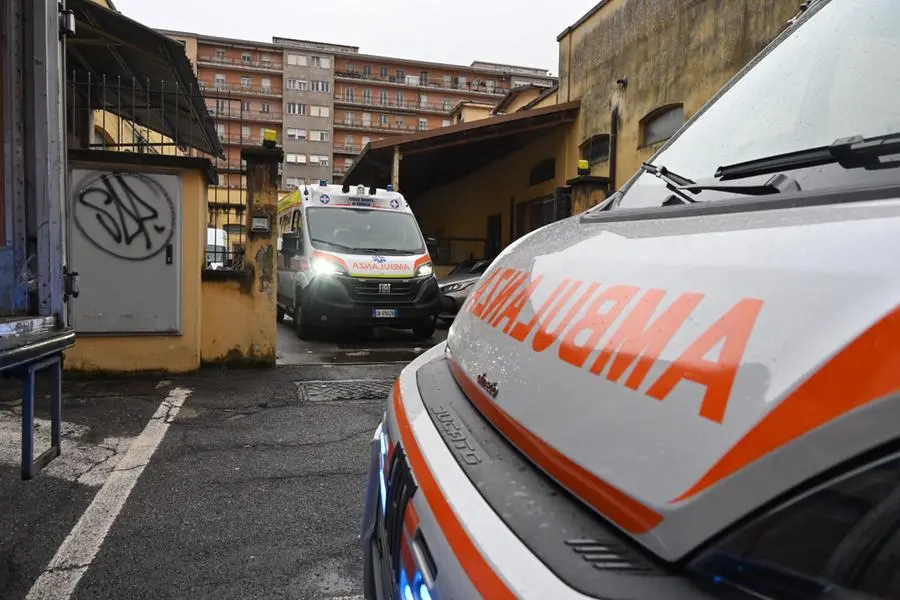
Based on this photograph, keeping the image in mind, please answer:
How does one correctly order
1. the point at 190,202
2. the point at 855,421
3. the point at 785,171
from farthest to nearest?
the point at 190,202
the point at 785,171
the point at 855,421

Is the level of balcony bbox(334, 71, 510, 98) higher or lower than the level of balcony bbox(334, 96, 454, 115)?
higher

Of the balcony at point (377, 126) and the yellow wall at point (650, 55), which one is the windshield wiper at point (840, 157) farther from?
the balcony at point (377, 126)

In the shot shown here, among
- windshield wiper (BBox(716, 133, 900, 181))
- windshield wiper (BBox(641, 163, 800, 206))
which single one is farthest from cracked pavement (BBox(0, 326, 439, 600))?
windshield wiper (BBox(716, 133, 900, 181))

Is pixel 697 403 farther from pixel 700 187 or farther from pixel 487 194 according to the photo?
pixel 487 194

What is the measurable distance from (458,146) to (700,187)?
13.4 metres

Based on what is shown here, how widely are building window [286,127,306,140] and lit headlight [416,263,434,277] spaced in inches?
2386

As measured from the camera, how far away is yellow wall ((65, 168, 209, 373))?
5.94m

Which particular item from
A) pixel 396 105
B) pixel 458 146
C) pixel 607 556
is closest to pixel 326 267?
pixel 458 146

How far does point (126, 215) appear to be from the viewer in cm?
590

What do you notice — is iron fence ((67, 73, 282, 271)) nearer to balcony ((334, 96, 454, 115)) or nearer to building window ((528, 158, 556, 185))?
building window ((528, 158, 556, 185))

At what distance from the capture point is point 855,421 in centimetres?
59

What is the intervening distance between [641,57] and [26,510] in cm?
1158

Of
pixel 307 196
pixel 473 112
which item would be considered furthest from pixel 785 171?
pixel 473 112

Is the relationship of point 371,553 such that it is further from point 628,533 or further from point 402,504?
point 628,533
